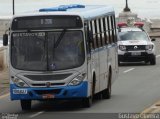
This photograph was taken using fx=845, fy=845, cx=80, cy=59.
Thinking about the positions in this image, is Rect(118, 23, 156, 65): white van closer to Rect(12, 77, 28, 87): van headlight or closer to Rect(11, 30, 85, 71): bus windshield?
Rect(11, 30, 85, 71): bus windshield

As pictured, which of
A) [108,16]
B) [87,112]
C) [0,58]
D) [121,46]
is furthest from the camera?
[121,46]

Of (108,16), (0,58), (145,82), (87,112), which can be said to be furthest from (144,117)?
(0,58)

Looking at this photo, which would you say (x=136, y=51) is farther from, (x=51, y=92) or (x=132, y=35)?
(x=51, y=92)

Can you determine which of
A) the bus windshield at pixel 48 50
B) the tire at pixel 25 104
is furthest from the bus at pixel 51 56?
the tire at pixel 25 104

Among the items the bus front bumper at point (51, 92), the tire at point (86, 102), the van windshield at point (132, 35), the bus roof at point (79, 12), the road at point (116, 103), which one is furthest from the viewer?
the van windshield at point (132, 35)

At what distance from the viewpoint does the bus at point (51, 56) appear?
64.6 ft

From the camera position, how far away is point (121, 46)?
127 feet

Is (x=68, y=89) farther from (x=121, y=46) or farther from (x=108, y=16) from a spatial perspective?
(x=121, y=46)

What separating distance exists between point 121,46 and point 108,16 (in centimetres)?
1518

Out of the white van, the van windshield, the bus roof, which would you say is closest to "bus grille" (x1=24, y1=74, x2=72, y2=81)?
the bus roof

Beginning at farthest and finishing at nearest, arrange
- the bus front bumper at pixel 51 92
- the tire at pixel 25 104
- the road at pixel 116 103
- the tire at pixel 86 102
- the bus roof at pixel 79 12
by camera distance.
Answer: the tire at pixel 25 104, the tire at pixel 86 102, the bus roof at pixel 79 12, the road at pixel 116 103, the bus front bumper at pixel 51 92

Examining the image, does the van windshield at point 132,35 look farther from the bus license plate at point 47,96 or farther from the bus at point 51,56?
the bus license plate at point 47,96

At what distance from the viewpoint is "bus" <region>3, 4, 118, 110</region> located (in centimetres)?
1969

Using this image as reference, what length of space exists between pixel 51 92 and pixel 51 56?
0.86m
